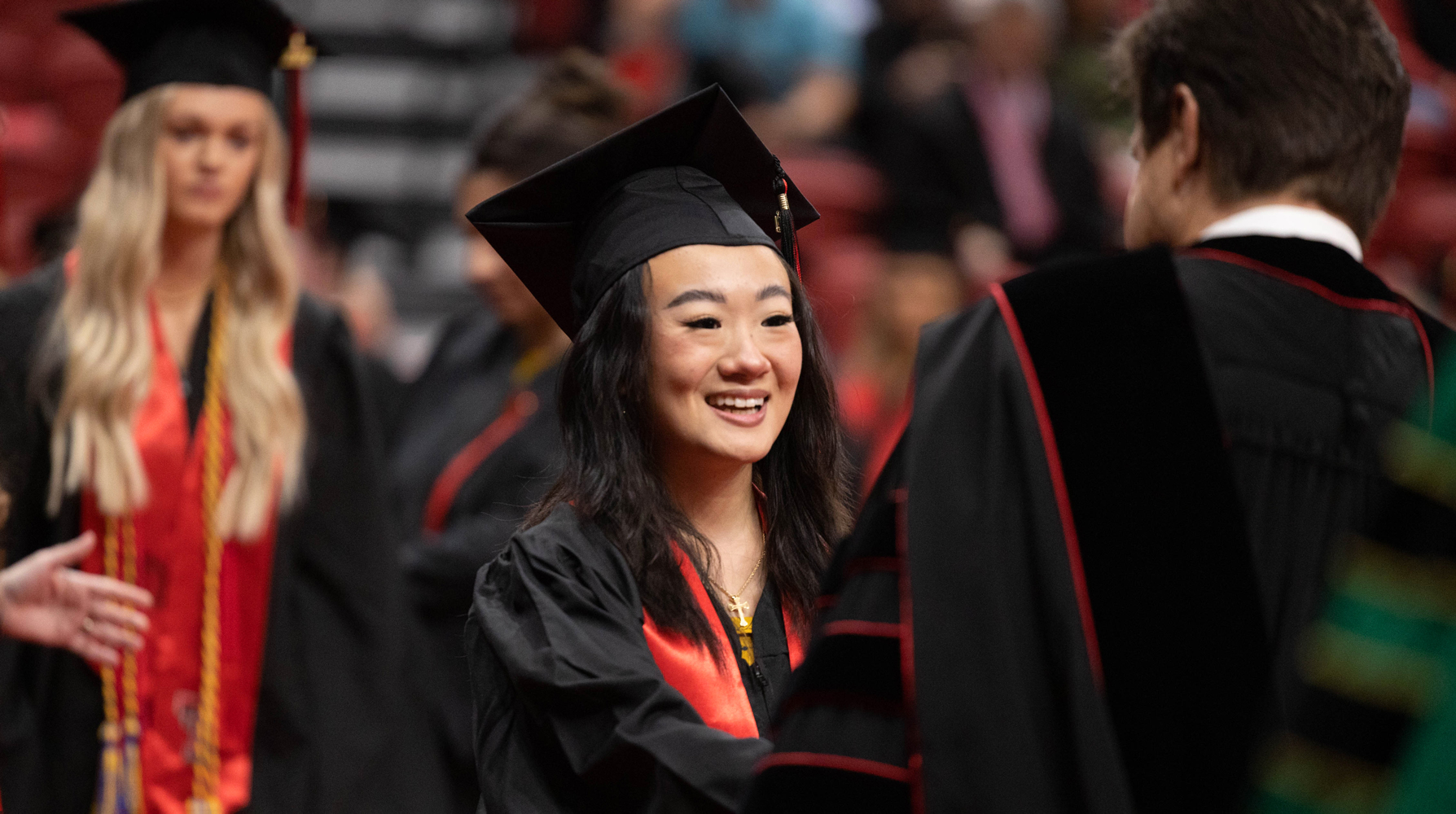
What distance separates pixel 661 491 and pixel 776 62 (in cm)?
690

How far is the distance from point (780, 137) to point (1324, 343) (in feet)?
21.9

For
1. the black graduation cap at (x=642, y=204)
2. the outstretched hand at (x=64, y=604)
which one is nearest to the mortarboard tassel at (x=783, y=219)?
the black graduation cap at (x=642, y=204)

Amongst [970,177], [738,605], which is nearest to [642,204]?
[738,605]

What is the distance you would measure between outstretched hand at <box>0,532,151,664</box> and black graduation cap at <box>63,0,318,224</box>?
1387 mm

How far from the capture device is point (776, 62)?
905 centimetres

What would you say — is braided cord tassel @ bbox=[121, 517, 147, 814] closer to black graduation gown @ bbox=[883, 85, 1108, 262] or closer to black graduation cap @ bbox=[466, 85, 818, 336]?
black graduation cap @ bbox=[466, 85, 818, 336]

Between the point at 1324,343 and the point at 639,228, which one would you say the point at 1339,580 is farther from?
the point at 639,228

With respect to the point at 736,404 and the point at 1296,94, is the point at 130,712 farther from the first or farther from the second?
the point at 1296,94

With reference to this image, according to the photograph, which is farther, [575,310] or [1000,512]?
[575,310]

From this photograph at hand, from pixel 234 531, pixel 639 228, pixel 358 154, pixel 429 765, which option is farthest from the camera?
pixel 358 154

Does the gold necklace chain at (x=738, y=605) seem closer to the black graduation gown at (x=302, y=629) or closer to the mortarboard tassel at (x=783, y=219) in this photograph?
the mortarboard tassel at (x=783, y=219)

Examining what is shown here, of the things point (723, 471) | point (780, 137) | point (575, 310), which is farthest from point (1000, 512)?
point (780, 137)

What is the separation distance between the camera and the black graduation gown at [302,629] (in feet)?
12.0

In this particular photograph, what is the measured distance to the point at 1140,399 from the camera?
6.29 ft
